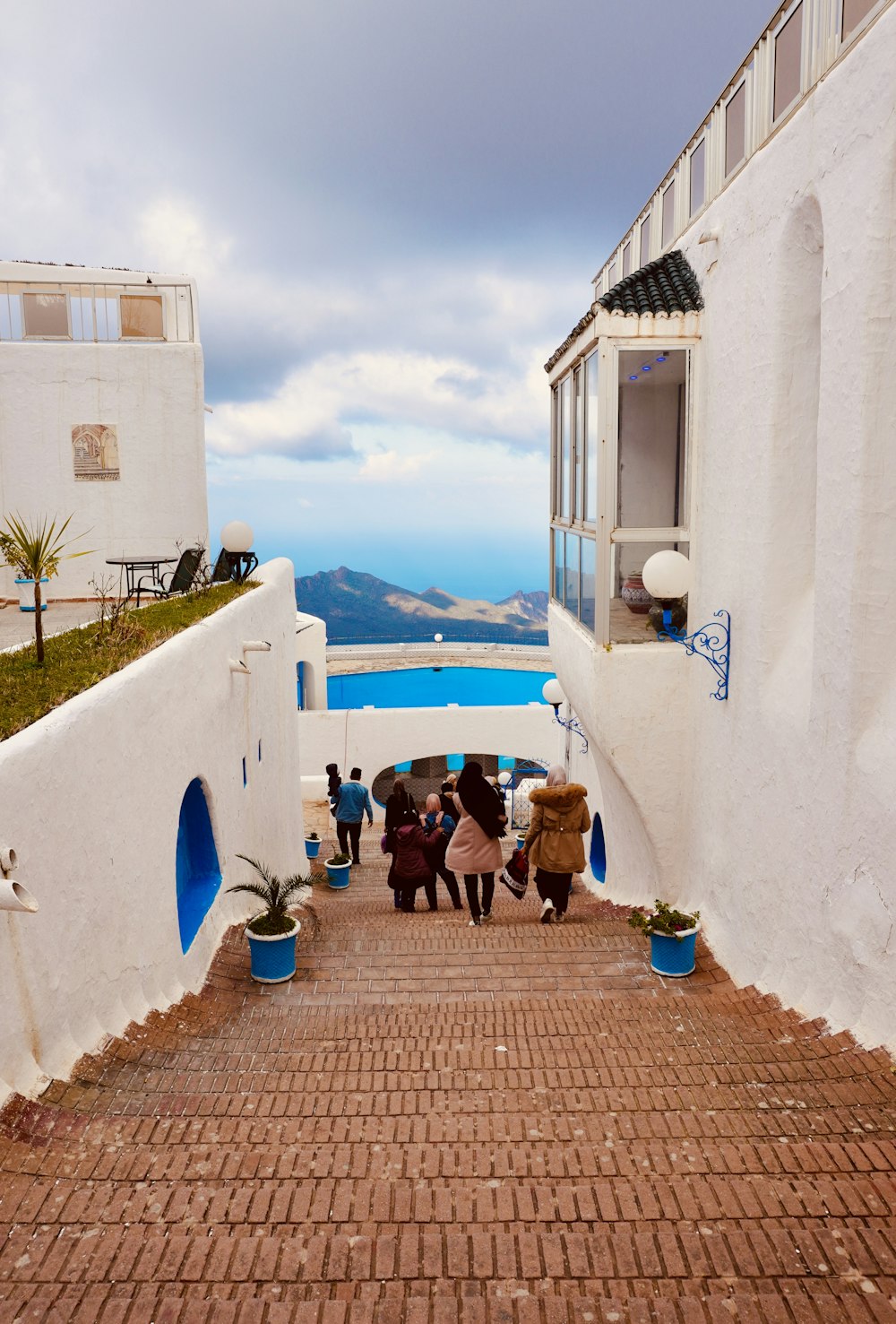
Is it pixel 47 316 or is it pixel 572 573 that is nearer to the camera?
pixel 572 573

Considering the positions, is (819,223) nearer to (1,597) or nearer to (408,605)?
(1,597)

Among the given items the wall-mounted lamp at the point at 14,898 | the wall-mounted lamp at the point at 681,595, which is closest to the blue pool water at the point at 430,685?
the wall-mounted lamp at the point at 681,595

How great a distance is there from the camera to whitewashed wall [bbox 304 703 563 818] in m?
21.3

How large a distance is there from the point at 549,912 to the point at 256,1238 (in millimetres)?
6040

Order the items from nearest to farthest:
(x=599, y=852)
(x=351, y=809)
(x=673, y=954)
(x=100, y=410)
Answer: (x=673, y=954), (x=351, y=809), (x=599, y=852), (x=100, y=410)

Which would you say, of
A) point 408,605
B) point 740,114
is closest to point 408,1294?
point 740,114

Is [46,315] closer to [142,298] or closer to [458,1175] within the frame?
[142,298]

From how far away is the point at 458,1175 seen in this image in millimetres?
3400

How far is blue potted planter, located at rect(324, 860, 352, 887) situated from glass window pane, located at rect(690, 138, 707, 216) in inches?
327

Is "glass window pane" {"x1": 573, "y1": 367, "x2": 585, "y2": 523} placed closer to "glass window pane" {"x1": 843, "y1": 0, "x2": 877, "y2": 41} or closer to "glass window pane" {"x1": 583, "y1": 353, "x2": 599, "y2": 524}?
"glass window pane" {"x1": 583, "y1": 353, "x2": 599, "y2": 524}

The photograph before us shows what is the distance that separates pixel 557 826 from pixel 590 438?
3.47 meters

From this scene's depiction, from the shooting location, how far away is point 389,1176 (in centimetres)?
341

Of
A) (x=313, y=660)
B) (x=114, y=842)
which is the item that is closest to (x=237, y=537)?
(x=114, y=842)

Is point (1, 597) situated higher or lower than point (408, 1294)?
higher
